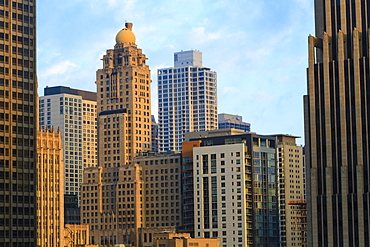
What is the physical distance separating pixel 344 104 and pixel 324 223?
72.0ft

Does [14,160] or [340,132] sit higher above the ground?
[340,132]

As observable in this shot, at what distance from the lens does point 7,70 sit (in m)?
199

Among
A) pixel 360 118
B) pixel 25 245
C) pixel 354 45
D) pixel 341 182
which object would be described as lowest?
pixel 25 245

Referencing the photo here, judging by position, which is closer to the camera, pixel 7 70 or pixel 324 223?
pixel 324 223

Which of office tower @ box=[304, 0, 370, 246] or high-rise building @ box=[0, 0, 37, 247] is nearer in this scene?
office tower @ box=[304, 0, 370, 246]

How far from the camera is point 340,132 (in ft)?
517

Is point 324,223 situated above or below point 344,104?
below

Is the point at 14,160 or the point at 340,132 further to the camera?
the point at 14,160

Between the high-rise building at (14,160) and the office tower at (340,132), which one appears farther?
the high-rise building at (14,160)

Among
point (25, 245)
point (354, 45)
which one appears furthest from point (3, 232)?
point (354, 45)

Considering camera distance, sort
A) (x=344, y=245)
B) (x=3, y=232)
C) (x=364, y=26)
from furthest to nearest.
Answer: (x=3, y=232) < (x=364, y=26) < (x=344, y=245)

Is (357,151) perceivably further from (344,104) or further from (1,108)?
(1,108)

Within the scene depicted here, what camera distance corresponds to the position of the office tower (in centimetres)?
15362

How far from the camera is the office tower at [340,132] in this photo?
504 feet
